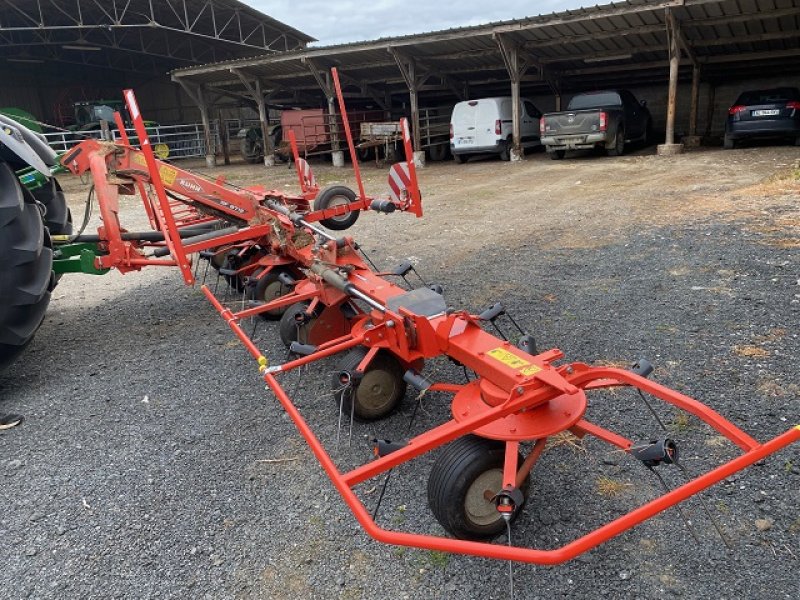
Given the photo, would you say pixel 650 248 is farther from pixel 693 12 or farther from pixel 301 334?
pixel 693 12

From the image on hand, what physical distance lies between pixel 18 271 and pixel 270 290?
6.81ft

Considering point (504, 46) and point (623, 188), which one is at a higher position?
point (504, 46)

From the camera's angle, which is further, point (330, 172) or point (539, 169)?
point (330, 172)

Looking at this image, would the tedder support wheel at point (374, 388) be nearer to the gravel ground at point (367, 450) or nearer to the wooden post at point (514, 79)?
the gravel ground at point (367, 450)

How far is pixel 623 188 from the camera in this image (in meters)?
10.3

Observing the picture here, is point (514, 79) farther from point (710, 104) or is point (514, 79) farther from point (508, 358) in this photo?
point (508, 358)

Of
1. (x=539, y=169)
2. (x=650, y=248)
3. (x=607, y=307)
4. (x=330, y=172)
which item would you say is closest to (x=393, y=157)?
(x=330, y=172)

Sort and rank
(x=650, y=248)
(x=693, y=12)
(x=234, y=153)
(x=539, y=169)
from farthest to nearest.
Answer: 1. (x=234, y=153)
2. (x=539, y=169)
3. (x=693, y=12)
4. (x=650, y=248)

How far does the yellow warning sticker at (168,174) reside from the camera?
4.98 meters

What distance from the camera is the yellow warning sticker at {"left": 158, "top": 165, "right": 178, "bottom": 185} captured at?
4977mm

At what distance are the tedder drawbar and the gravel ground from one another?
213 millimetres

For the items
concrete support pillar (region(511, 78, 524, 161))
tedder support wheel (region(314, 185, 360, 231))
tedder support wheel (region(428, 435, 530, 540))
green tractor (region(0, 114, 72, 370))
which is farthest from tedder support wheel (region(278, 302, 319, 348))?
concrete support pillar (region(511, 78, 524, 161))

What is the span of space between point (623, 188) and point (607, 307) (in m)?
6.21

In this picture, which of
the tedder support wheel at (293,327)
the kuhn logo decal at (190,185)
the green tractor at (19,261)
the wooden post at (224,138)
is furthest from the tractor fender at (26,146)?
the wooden post at (224,138)
